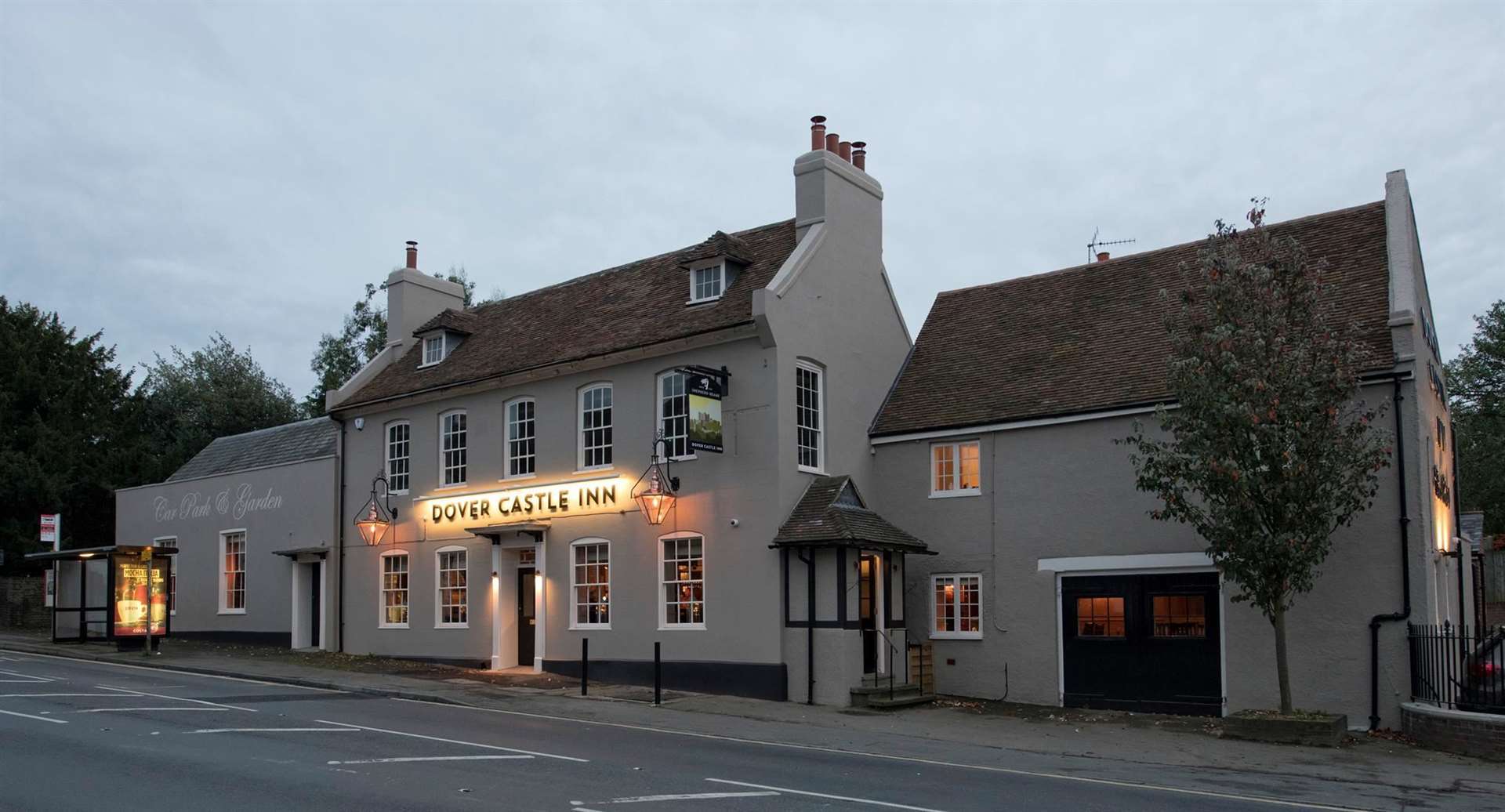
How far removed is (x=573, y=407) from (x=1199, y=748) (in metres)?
13.6

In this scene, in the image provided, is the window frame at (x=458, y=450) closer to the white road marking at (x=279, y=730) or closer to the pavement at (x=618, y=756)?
the pavement at (x=618, y=756)

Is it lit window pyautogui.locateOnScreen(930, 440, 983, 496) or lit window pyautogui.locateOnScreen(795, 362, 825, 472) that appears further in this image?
lit window pyautogui.locateOnScreen(930, 440, 983, 496)

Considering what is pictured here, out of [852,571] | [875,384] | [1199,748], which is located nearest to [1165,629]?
[1199,748]

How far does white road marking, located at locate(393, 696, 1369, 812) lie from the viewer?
12.1 meters

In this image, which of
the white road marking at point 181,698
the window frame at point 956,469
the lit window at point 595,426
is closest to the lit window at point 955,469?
the window frame at point 956,469

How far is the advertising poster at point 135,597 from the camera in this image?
27.6 meters

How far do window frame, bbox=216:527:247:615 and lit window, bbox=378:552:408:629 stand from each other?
571 centimetres

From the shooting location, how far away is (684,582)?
73.8ft

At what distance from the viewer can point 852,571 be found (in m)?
20.9

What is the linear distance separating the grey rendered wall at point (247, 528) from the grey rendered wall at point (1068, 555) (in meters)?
14.9

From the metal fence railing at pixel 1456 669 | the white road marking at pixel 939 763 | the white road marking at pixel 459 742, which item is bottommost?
the white road marking at pixel 939 763

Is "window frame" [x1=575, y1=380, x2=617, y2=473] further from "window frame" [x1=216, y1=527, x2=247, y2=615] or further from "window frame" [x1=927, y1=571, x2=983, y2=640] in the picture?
"window frame" [x1=216, y1=527, x2=247, y2=615]

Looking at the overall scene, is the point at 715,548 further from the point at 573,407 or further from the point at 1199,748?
the point at 1199,748

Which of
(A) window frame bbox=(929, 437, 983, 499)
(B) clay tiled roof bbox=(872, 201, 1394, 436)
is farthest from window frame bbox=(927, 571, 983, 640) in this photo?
(B) clay tiled roof bbox=(872, 201, 1394, 436)
